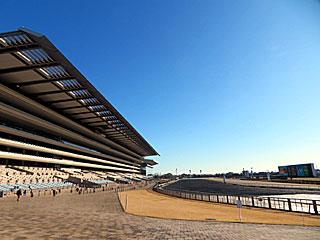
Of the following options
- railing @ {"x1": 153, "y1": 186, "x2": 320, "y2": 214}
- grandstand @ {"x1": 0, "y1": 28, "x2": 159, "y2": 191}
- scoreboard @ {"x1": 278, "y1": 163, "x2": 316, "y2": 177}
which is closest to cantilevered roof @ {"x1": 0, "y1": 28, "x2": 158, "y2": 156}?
grandstand @ {"x1": 0, "y1": 28, "x2": 159, "y2": 191}

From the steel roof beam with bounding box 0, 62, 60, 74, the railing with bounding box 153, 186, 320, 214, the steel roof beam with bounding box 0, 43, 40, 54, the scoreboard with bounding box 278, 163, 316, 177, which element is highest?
the steel roof beam with bounding box 0, 62, 60, 74

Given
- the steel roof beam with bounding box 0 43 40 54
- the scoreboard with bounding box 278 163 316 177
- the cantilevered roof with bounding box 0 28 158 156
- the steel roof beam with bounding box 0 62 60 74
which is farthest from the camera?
the scoreboard with bounding box 278 163 316 177

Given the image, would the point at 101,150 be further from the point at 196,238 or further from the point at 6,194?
the point at 196,238

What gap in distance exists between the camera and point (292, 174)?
3127 inches

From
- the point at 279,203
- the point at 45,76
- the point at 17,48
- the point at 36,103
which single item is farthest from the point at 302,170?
the point at 17,48

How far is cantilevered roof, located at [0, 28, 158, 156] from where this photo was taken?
20.2 metres

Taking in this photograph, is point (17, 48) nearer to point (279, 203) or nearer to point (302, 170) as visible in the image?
point (279, 203)

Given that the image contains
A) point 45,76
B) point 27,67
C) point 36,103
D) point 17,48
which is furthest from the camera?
point 36,103

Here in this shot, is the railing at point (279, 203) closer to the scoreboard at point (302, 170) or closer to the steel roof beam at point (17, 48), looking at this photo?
the steel roof beam at point (17, 48)

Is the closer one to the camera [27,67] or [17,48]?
[17,48]

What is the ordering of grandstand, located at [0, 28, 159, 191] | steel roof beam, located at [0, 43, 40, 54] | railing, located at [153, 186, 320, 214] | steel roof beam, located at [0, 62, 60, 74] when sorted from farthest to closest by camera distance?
steel roof beam, located at [0, 62, 60, 74] < grandstand, located at [0, 28, 159, 191] < steel roof beam, located at [0, 43, 40, 54] < railing, located at [153, 186, 320, 214]

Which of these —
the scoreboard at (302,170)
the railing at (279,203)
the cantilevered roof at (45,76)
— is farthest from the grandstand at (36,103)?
the scoreboard at (302,170)

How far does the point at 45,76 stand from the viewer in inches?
1081

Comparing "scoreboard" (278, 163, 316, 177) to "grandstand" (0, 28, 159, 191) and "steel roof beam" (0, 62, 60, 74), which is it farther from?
"steel roof beam" (0, 62, 60, 74)
